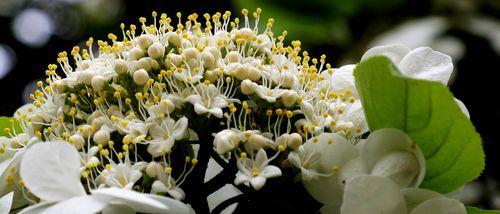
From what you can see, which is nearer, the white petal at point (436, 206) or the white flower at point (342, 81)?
the white petal at point (436, 206)

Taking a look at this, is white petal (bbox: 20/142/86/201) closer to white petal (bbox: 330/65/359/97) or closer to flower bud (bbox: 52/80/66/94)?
flower bud (bbox: 52/80/66/94)

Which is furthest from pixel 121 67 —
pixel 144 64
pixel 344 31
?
pixel 344 31

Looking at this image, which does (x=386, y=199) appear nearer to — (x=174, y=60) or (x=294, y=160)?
(x=294, y=160)

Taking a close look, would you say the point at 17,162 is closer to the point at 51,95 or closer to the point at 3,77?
the point at 51,95

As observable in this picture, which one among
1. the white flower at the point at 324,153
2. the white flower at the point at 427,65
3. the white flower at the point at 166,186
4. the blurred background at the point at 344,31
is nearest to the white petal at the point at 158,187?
the white flower at the point at 166,186

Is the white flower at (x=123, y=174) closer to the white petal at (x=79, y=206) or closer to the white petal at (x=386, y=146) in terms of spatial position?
the white petal at (x=79, y=206)

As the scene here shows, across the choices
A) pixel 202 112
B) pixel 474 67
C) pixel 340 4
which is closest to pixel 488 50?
pixel 474 67
